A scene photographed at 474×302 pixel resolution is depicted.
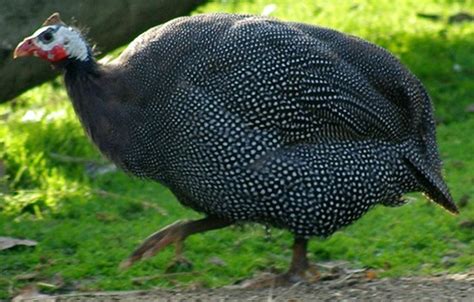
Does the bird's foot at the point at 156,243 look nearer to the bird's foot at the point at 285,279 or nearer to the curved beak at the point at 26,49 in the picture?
the bird's foot at the point at 285,279

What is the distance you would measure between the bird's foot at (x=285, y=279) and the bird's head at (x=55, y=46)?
4.37 feet

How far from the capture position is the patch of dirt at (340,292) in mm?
5266

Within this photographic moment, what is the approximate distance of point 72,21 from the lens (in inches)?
274

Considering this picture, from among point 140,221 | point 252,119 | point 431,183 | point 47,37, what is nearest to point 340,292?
point 431,183

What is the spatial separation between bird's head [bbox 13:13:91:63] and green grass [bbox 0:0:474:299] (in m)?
1.08

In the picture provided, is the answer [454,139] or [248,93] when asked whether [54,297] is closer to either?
[248,93]

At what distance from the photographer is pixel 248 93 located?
17.6 feet

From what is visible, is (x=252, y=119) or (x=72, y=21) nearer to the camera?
(x=252, y=119)

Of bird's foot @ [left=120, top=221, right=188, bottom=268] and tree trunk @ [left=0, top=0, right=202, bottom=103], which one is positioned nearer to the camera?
bird's foot @ [left=120, top=221, right=188, bottom=268]

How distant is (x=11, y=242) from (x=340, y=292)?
1.87 meters

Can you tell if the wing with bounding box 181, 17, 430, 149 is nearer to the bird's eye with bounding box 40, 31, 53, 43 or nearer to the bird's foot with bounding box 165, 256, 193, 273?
the bird's eye with bounding box 40, 31, 53, 43

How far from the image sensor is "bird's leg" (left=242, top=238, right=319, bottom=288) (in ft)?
18.4

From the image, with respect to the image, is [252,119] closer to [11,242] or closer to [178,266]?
[178,266]

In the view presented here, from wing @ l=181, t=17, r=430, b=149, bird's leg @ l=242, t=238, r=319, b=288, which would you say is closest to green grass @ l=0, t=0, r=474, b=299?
bird's leg @ l=242, t=238, r=319, b=288
